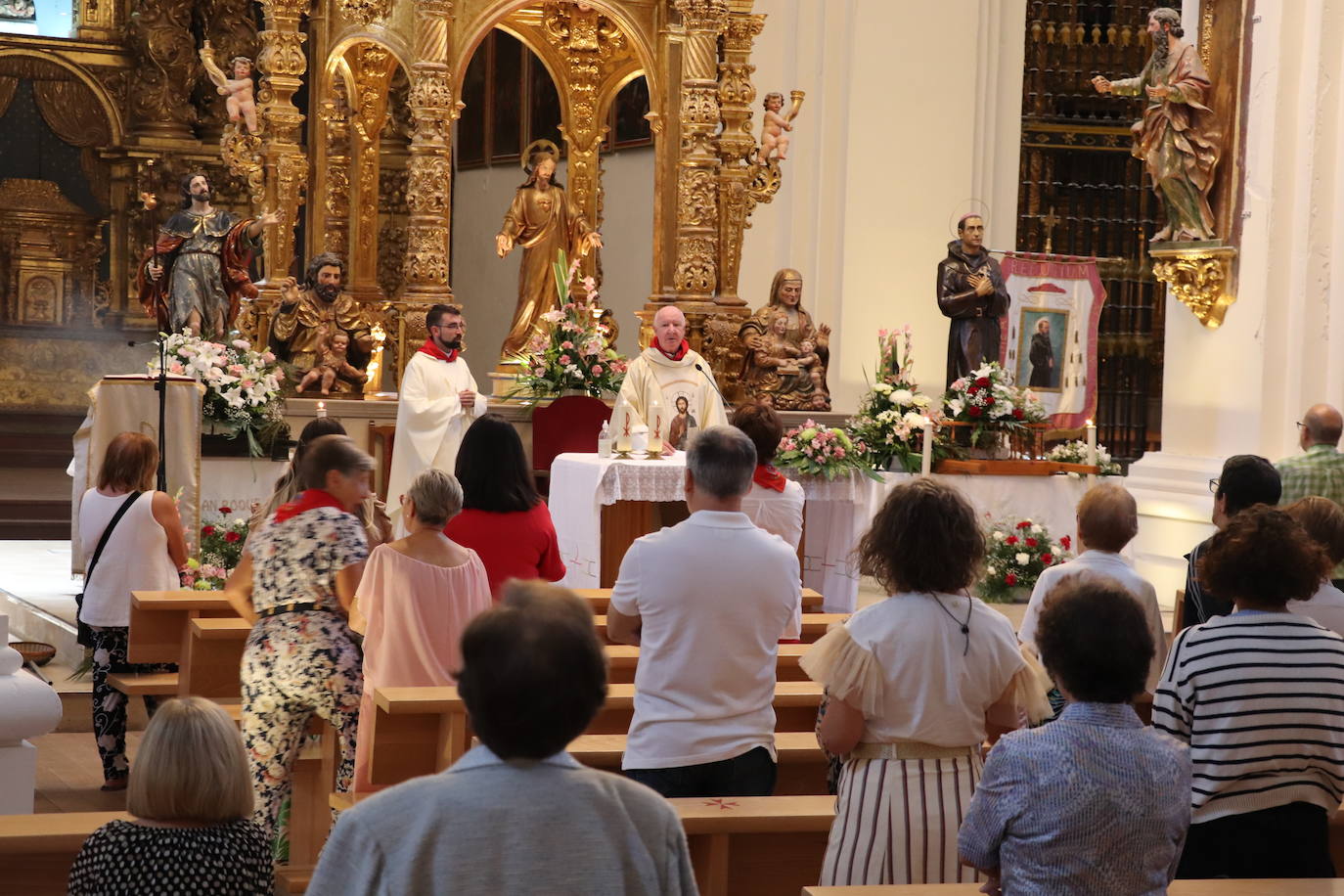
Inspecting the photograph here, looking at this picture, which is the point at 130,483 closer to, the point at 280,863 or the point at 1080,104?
the point at 280,863

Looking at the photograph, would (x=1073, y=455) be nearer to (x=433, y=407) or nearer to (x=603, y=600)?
(x=433, y=407)

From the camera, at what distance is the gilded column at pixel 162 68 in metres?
18.0

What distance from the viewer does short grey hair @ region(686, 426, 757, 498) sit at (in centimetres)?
412

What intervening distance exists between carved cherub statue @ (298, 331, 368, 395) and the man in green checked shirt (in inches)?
268

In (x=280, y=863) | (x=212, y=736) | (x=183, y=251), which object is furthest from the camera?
(x=183, y=251)

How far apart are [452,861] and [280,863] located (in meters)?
3.68

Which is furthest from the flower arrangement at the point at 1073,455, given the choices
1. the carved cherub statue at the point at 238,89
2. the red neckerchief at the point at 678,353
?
the carved cherub statue at the point at 238,89

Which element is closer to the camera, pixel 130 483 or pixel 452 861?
pixel 452 861

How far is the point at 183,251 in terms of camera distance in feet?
40.5

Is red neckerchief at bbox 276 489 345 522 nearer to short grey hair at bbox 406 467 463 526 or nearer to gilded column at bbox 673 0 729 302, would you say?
short grey hair at bbox 406 467 463 526

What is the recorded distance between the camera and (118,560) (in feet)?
23.4

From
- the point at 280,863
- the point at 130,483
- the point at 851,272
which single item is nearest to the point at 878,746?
the point at 280,863

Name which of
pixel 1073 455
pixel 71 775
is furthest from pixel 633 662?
pixel 1073 455

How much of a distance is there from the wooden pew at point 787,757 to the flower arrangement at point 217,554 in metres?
4.15
